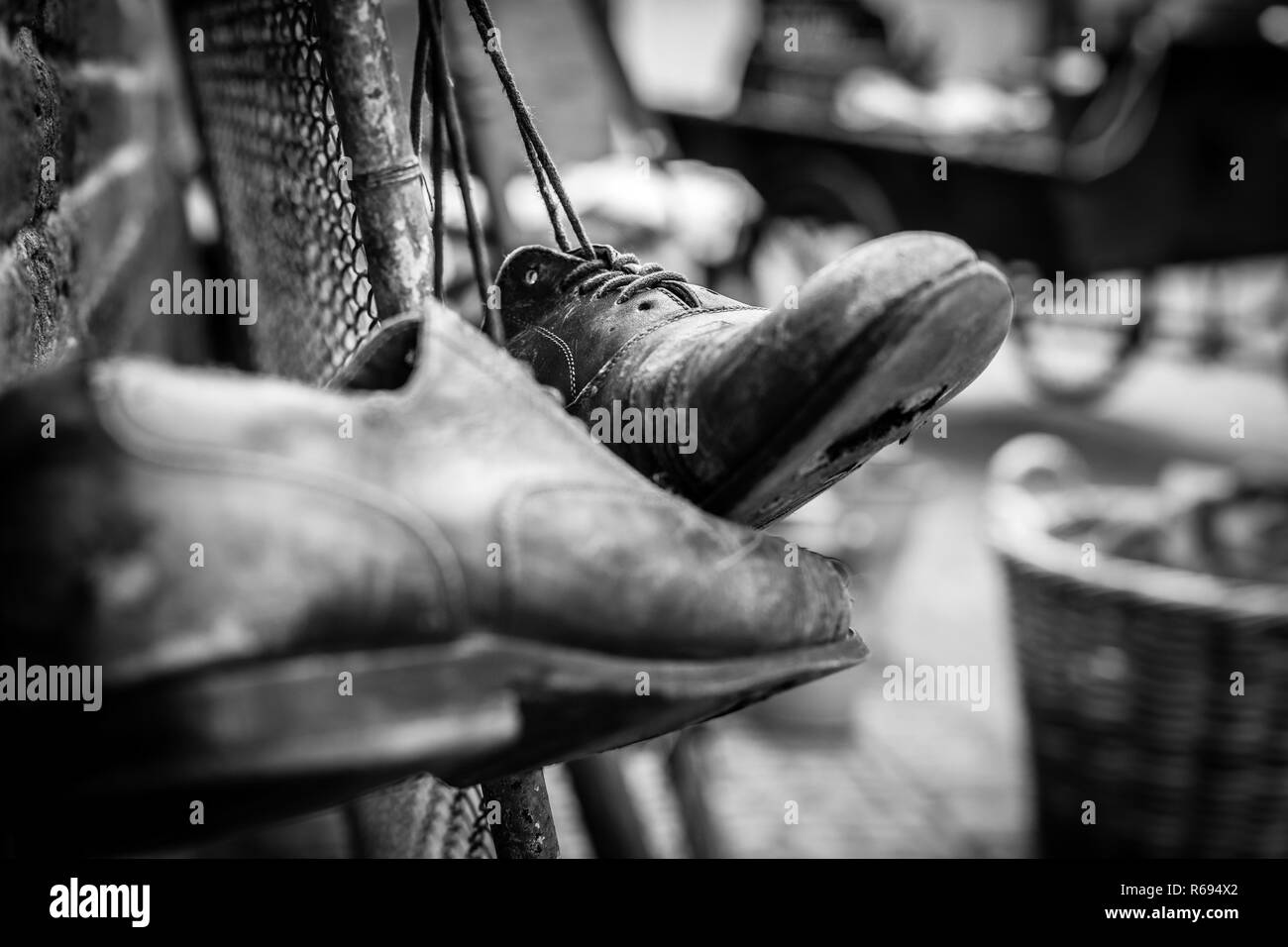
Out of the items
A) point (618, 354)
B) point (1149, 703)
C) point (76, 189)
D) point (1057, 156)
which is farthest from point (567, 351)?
point (1057, 156)

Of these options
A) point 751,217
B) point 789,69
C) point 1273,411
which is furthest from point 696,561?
point 789,69

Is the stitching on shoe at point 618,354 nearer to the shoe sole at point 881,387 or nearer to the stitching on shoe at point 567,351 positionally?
the stitching on shoe at point 567,351

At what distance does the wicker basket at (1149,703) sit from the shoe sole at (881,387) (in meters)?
1.51

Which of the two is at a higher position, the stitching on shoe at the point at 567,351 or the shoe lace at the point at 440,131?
the shoe lace at the point at 440,131

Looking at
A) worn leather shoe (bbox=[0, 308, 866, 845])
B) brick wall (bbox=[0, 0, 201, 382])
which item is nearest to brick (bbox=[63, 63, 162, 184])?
brick wall (bbox=[0, 0, 201, 382])

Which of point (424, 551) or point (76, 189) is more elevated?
point (76, 189)

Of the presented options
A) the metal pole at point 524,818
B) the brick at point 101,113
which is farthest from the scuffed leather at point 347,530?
the brick at point 101,113

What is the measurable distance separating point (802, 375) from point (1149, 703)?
5.75ft

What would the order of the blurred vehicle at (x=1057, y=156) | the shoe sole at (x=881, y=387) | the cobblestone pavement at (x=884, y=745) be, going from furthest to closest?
1. the blurred vehicle at (x=1057, y=156)
2. the cobblestone pavement at (x=884, y=745)
3. the shoe sole at (x=881, y=387)

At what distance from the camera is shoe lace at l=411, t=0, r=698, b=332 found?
68 cm

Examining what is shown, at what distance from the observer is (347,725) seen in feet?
1.61

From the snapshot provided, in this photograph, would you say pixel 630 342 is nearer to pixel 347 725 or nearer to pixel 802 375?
pixel 802 375

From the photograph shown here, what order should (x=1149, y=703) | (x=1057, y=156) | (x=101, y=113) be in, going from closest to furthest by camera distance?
(x=101, y=113) → (x=1149, y=703) → (x=1057, y=156)

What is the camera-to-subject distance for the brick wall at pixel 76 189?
73 cm
